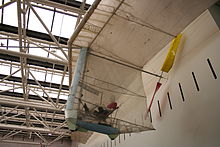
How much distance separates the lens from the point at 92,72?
3.82 metres

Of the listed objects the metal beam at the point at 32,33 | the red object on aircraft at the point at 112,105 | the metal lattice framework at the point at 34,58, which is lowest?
the red object on aircraft at the point at 112,105

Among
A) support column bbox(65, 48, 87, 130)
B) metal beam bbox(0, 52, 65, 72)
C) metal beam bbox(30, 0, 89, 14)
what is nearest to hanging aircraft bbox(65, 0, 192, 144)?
support column bbox(65, 48, 87, 130)

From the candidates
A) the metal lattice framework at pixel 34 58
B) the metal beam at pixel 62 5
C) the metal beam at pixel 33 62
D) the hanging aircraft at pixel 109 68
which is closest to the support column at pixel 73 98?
the hanging aircraft at pixel 109 68

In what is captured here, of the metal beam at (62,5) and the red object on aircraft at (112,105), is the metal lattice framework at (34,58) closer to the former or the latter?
the metal beam at (62,5)

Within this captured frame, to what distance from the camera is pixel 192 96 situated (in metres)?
3.83

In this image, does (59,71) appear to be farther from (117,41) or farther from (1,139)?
(1,139)

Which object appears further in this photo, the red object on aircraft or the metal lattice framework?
the metal lattice framework

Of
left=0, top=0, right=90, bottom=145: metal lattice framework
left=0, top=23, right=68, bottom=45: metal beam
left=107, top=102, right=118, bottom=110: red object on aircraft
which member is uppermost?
left=0, top=23, right=68, bottom=45: metal beam

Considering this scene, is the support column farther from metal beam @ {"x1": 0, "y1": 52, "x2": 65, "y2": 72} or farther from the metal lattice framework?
metal beam @ {"x1": 0, "y1": 52, "x2": 65, "y2": 72}

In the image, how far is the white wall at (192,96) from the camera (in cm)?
333

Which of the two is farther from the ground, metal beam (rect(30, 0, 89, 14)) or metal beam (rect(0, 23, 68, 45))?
metal beam (rect(0, 23, 68, 45))

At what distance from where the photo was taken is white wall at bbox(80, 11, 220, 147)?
3.33 meters

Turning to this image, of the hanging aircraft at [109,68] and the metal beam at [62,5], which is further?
the metal beam at [62,5]

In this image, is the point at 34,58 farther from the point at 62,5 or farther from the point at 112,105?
the point at 112,105
